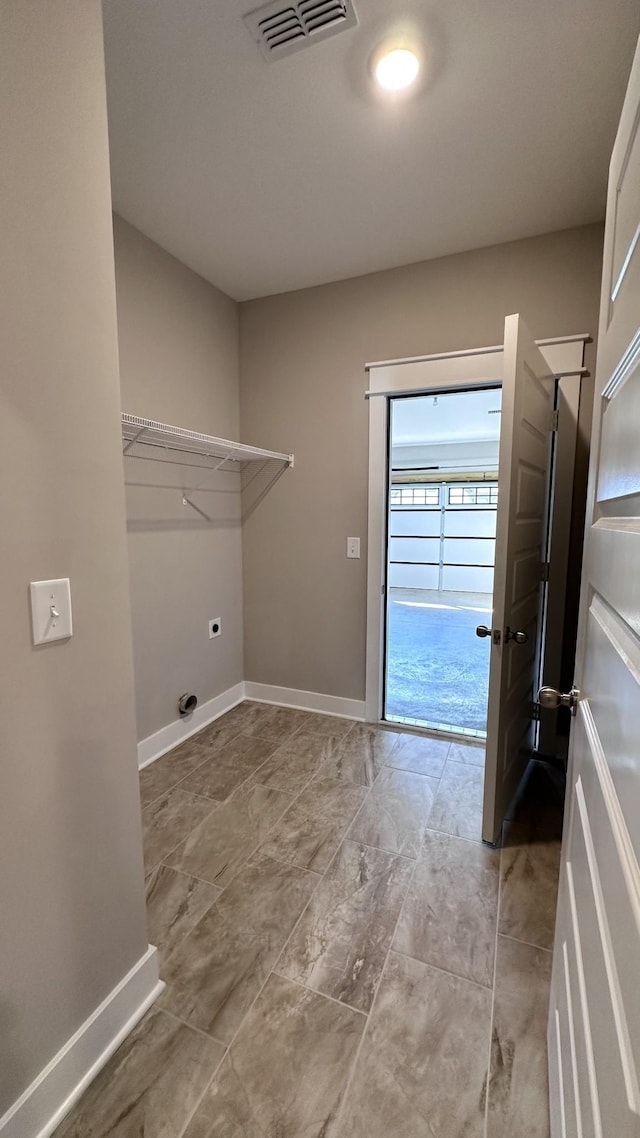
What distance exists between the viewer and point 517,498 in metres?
1.67

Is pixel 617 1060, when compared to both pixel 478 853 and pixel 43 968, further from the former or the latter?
pixel 478 853

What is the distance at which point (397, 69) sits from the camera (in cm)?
137

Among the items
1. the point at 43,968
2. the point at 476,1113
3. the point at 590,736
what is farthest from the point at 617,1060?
the point at 43,968

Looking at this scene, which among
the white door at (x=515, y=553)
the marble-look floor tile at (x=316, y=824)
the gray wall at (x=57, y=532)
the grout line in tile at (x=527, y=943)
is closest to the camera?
the gray wall at (x=57, y=532)

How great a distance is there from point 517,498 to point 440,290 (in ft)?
4.52

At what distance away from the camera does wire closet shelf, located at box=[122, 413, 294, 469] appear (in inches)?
71.9

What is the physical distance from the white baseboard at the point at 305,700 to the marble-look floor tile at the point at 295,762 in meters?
0.27

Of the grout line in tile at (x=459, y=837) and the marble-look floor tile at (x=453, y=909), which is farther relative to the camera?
the grout line in tile at (x=459, y=837)

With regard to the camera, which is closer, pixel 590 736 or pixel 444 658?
pixel 590 736

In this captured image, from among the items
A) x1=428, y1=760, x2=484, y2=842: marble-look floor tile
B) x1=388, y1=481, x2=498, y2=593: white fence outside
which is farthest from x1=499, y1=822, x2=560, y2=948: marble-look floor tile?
x1=388, y1=481, x2=498, y2=593: white fence outside

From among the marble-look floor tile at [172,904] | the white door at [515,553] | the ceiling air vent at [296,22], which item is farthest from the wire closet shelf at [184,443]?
the marble-look floor tile at [172,904]

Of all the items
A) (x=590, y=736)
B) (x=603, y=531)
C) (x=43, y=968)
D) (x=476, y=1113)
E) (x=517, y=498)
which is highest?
(x=517, y=498)

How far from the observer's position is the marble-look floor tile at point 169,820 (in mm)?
1774

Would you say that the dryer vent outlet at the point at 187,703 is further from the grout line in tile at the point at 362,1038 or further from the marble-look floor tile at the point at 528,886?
the marble-look floor tile at the point at 528,886
